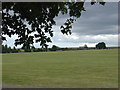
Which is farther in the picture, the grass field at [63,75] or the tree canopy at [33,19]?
the grass field at [63,75]

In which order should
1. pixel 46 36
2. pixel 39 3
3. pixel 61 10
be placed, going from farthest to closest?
pixel 61 10, pixel 46 36, pixel 39 3

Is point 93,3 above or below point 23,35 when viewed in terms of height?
above

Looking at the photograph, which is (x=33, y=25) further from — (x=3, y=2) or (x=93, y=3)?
(x=93, y=3)

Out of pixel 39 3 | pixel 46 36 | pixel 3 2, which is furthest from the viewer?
pixel 46 36

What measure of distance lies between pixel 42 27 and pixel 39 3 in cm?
179

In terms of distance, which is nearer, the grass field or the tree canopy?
the tree canopy

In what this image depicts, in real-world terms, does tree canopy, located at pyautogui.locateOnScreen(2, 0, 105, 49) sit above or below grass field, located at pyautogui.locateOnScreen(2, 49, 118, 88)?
above

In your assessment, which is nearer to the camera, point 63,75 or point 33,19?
point 33,19

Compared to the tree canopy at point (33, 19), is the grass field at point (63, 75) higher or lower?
lower

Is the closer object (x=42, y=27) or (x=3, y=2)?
(x=3, y=2)

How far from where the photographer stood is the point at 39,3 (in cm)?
733

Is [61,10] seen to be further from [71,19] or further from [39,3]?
[39,3]

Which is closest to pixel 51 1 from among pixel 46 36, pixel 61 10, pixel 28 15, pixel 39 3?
pixel 39 3

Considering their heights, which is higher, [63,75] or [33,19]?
[33,19]
